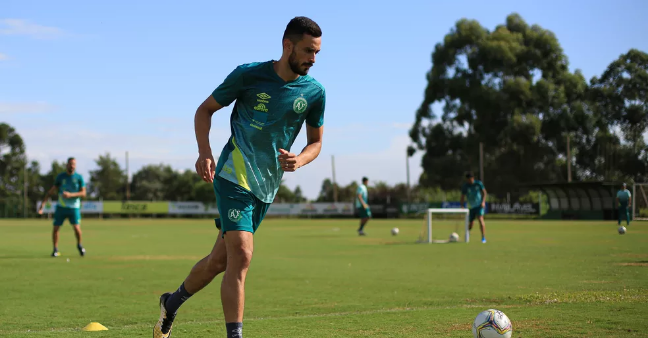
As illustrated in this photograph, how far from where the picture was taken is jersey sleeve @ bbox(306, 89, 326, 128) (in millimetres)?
5637

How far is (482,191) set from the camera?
24125mm

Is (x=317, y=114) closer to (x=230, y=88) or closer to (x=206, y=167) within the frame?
(x=230, y=88)

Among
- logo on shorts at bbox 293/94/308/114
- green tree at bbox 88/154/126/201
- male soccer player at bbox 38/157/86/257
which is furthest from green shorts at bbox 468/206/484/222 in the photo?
green tree at bbox 88/154/126/201

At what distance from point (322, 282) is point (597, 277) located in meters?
4.18

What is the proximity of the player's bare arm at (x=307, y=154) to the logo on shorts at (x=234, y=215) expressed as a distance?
0.45 metres

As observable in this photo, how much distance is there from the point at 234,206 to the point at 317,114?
38.7 inches

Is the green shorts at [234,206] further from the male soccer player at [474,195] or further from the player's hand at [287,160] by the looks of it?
the male soccer player at [474,195]

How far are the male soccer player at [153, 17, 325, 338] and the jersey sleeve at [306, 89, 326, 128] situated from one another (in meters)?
0.09

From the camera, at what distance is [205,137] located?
17.6 ft

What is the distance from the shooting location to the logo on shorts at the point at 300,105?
543 cm

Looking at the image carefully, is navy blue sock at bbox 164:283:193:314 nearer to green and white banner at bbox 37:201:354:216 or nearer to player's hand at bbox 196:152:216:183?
player's hand at bbox 196:152:216:183

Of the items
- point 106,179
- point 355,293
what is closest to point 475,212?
point 355,293

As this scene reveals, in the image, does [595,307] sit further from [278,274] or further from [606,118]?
[606,118]

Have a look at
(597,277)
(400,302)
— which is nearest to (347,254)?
(597,277)
